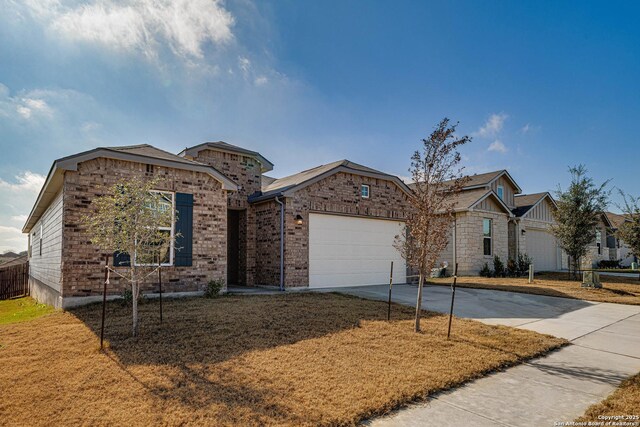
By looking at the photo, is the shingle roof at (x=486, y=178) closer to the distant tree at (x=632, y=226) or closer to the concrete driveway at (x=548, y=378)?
the distant tree at (x=632, y=226)

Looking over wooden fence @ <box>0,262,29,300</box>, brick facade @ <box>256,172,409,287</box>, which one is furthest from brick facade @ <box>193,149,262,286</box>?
wooden fence @ <box>0,262,29,300</box>

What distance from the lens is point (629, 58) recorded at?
421 inches

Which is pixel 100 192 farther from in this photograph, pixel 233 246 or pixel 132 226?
pixel 233 246

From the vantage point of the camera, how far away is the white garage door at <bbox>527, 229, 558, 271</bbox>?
2175 centimetres

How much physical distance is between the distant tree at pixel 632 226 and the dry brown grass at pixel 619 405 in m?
14.4

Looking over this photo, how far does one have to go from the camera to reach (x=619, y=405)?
3.52m

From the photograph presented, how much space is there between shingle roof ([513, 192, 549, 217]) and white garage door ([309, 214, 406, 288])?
446 inches

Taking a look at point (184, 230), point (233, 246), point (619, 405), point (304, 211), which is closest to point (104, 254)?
point (184, 230)

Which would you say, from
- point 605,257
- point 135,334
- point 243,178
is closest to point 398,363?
point 135,334

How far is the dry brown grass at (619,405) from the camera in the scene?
3.33 m

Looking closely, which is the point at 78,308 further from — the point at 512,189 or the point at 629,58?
the point at 512,189

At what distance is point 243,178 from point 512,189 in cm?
1738

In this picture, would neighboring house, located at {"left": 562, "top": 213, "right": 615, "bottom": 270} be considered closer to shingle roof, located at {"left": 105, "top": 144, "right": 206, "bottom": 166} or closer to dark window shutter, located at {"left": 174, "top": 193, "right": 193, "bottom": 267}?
dark window shutter, located at {"left": 174, "top": 193, "right": 193, "bottom": 267}

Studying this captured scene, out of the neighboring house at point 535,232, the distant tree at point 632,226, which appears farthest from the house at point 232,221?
the neighboring house at point 535,232
